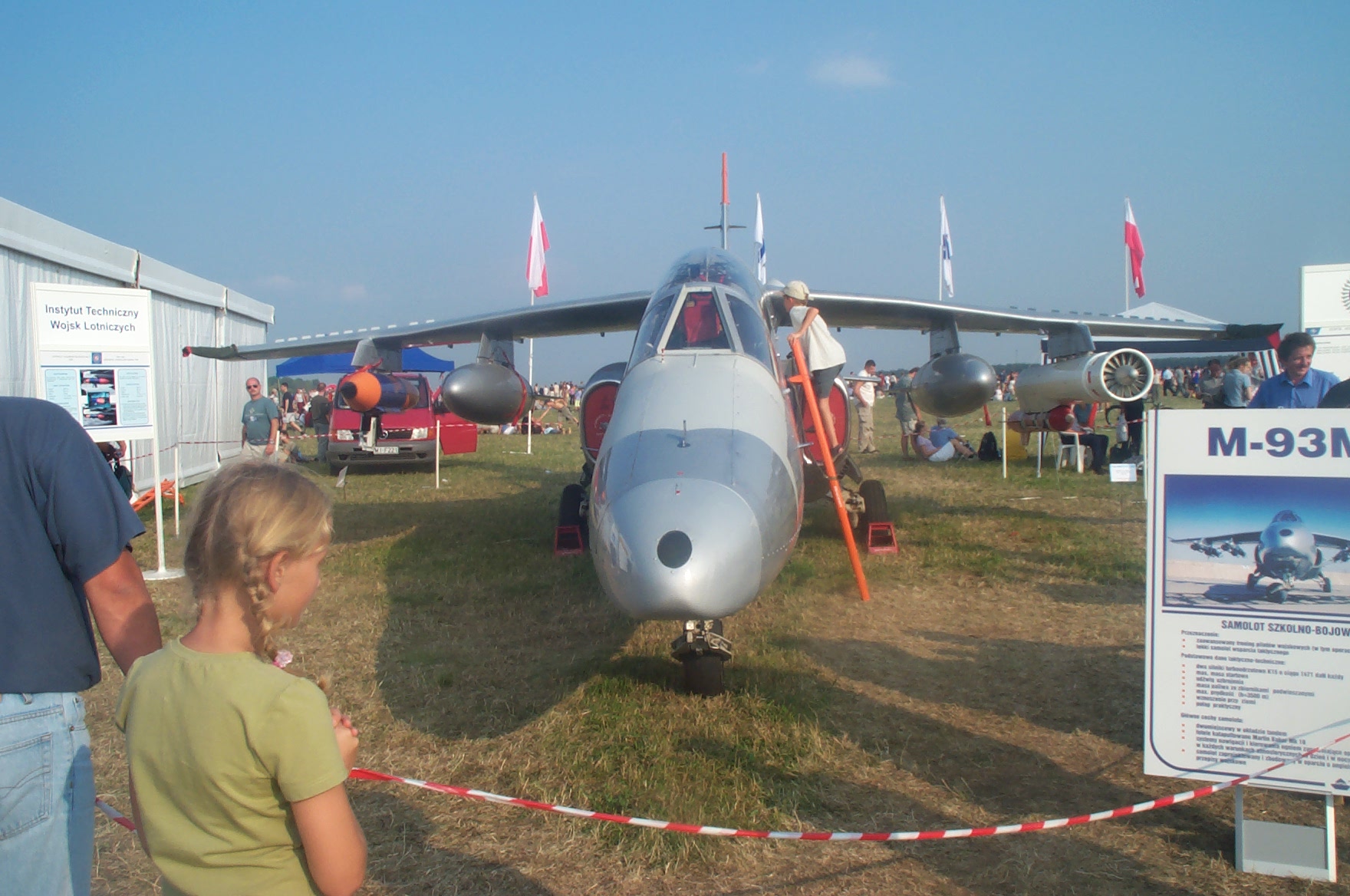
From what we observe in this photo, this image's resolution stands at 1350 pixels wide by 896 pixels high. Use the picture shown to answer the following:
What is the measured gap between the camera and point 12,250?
1037 cm

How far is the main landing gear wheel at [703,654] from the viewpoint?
4.41 meters

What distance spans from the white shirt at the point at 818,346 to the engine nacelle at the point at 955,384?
193cm

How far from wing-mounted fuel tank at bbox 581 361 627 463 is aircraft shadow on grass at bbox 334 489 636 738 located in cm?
133

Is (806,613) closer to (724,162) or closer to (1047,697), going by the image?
(1047,697)

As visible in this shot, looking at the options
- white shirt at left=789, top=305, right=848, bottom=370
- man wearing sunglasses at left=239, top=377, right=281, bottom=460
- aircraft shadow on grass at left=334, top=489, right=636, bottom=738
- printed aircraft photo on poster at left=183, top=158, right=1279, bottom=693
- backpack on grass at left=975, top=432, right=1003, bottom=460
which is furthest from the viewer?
backpack on grass at left=975, top=432, right=1003, bottom=460

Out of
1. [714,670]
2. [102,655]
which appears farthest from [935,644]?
Result: [102,655]

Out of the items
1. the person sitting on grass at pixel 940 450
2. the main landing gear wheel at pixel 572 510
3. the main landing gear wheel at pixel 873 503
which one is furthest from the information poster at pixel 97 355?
the person sitting on grass at pixel 940 450

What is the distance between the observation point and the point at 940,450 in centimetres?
1848

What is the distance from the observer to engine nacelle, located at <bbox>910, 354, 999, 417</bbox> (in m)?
8.30

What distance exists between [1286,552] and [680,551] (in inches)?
95.1

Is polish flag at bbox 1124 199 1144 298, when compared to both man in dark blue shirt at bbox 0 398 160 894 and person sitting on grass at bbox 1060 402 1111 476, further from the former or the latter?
man in dark blue shirt at bbox 0 398 160 894

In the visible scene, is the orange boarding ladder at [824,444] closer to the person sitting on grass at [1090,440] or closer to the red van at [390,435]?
the person sitting on grass at [1090,440]

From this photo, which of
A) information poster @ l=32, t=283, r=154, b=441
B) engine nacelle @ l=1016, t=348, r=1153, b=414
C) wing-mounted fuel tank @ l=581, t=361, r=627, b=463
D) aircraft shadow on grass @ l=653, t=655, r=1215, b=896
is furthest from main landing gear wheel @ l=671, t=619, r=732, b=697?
information poster @ l=32, t=283, r=154, b=441

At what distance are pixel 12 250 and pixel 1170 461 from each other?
12.7 m
